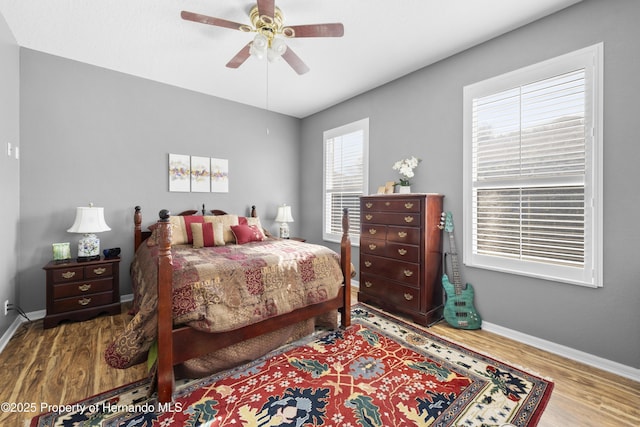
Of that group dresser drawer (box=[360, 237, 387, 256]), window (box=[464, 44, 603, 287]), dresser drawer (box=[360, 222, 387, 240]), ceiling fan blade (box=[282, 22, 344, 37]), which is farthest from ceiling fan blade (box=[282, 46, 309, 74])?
dresser drawer (box=[360, 237, 387, 256])

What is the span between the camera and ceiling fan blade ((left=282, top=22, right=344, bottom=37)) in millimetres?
2129

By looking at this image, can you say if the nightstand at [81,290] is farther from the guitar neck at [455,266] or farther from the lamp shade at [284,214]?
the guitar neck at [455,266]

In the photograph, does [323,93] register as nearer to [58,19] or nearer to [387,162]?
[387,162]

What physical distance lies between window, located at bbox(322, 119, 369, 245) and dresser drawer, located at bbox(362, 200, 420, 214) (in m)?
0.72

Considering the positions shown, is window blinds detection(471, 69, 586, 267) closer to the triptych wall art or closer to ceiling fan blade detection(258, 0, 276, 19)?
ceiling fan blade detection(258, 0, 276, 19)

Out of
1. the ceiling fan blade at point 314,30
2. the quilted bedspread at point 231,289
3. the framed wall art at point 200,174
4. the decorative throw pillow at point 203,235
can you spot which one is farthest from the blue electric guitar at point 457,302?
the framed wall art at point 200,174

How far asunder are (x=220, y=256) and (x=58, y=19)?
254 cm

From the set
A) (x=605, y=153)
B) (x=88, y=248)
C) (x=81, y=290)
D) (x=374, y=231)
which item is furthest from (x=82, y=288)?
(x=605, y=153)

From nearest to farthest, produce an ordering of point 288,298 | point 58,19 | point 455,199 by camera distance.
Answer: point 288,298
point 58,19
point 455,199

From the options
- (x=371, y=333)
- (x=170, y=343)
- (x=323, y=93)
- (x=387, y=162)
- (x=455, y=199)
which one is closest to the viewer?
(x=170, y=343)

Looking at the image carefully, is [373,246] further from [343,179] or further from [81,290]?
[81,290]

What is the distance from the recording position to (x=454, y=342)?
2.51m

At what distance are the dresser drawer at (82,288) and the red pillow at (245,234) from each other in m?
1.42

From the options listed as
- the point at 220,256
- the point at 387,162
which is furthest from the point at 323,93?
the point at 220,256
